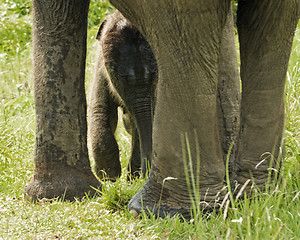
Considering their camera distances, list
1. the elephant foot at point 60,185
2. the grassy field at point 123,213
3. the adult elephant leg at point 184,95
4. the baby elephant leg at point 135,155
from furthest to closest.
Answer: the baby elephant leg at point 135,155
the elephant foot at point 60,185
the adult elephant leg at point 184,95
the grassy field at point 123,213

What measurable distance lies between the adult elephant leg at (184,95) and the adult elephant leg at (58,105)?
0.83 metres

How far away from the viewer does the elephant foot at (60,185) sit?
12.5 feet

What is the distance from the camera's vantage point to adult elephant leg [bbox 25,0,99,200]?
3846 mm

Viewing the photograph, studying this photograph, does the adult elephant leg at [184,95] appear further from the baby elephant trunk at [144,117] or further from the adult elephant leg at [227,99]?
the baby elephant trunk at [144,117]

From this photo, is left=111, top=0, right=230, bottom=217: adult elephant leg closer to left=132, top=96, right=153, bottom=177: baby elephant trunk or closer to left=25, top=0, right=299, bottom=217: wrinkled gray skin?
left=25, top=0, right=299, bottom=217: wrinkled gray skin

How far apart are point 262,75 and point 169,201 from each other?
756mm

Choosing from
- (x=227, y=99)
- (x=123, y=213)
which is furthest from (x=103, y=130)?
(x=123, y=213)

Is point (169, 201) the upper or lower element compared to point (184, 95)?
lower

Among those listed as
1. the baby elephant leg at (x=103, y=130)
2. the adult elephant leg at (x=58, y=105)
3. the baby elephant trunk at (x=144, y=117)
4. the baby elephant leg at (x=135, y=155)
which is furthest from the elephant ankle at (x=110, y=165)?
the adult elephant leg at (x=58, y=105)

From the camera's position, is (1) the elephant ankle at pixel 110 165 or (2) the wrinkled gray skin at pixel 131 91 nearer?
(2) the wrinkled gray skin at pixel 131 91

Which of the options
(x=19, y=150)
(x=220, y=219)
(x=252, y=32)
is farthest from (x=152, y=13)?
(x=19, y=150)

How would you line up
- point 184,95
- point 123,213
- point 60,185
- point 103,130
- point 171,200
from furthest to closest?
point 103,130, point 60,185, point 123,213, point 171,200, point 184,95

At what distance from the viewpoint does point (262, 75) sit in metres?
3.16

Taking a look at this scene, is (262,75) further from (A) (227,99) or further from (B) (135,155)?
(B) (135,155)
